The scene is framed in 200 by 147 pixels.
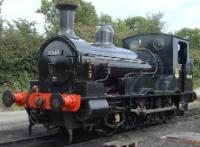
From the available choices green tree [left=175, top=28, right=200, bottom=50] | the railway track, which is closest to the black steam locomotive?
the railway track

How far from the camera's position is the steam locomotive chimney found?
33.0ft

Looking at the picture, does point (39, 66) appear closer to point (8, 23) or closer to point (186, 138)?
point (186, 138)

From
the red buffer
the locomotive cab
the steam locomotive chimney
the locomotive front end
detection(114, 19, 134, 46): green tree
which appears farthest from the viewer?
detection(114, 19, 134, 46): green tree

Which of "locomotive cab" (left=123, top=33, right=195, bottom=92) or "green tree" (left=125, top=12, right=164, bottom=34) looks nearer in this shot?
"locomotive cab" (left=123, top=33, right=195, bottom=92)

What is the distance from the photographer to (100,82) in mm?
10523

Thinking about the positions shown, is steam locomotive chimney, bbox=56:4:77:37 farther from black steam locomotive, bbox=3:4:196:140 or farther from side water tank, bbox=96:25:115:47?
side water tank, bbox=96:25:115:47

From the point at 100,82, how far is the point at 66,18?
188cm

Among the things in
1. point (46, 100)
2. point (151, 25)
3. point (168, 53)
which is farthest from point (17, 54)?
point (151, 25)

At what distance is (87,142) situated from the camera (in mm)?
9922

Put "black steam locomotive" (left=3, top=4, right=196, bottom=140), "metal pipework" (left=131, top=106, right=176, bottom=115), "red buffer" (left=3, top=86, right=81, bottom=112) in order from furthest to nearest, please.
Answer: "metal pipework" (left=131, top=106, right=176, bottom=115), "black steam locomotive" (left=3, top=4, right=196, bottom=140), "red buffer" (left=3, top=86, right=81, bottom=112)

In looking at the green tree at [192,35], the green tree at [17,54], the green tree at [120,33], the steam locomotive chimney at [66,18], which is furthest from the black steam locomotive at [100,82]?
the green tree at [192,35]

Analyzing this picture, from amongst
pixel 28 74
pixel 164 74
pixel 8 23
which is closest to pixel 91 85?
pixel 164 74

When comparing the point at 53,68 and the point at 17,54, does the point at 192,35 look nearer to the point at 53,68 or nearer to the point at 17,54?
the point at 17,54

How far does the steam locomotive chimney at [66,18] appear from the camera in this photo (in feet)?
33.0
